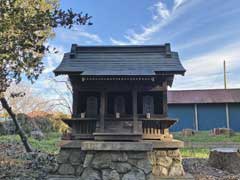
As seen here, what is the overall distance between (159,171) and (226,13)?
6.49 m

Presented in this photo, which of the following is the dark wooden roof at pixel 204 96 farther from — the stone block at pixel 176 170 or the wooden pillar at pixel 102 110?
the wooden pillar at pixel 102 110

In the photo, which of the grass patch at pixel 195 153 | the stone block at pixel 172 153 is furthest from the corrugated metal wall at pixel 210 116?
the stone block at pixel 172 153

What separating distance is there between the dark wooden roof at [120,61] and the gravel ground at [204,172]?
2541 mm

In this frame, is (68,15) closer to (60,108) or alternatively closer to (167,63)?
(167,63)

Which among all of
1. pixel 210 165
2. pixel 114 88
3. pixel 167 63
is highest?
pixel 167 63

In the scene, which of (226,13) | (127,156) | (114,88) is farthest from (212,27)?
(127,156)

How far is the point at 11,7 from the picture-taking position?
4.37m

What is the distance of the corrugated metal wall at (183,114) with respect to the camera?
1877cm

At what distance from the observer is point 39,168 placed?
295 inches

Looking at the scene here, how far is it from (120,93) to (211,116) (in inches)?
500

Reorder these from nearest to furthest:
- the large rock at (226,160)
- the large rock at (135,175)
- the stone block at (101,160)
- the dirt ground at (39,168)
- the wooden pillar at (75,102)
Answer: the large rock at (135,175) < the stone block at (101,160) < the dirt ground at (39,168) < the wooden pillar at (75,102) < the large rock at (226,160)

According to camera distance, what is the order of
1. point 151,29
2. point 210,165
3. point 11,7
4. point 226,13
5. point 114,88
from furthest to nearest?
point 151,29, point 226,13, point 210,165, point 114,88, point 11,7

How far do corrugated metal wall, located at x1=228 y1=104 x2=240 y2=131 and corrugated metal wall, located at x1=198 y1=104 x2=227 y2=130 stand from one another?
0.39 metres

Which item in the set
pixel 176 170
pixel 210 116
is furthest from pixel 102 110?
pixel 210 116
